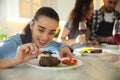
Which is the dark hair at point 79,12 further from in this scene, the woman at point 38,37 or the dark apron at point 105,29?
the woman at point 38,37

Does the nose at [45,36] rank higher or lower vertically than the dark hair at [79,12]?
lower

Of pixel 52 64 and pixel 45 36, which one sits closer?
pixel 52 64

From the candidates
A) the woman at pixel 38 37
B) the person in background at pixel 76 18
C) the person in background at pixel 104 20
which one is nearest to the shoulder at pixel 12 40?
the woman at pixel 38 37

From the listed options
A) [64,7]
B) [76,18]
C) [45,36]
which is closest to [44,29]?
[45,36]

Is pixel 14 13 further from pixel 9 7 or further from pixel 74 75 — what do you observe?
pixel 74 75

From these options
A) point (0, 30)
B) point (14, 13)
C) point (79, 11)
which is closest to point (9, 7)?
point (14, 13)

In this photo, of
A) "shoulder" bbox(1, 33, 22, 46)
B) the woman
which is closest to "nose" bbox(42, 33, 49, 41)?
the woman

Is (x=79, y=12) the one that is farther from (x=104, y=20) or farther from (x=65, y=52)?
(x=65, y=52)

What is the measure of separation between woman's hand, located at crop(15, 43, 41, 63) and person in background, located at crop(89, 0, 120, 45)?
114 centimetres

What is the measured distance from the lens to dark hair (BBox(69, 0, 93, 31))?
5.59 ft

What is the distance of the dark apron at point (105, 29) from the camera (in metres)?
1.83

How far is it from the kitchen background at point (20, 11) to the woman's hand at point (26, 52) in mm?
2226

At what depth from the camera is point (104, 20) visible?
6.21 ft

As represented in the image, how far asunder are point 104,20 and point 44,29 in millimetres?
1101
